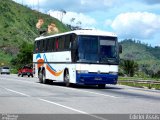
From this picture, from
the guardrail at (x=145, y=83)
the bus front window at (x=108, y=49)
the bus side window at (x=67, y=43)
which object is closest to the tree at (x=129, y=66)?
the guardrail at (x=145, y=83)

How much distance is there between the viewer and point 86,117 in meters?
13.2

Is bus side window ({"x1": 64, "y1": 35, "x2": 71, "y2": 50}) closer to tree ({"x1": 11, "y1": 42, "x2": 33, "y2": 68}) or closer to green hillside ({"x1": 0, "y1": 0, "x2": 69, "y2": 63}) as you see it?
tree ({"x1": 11, "y1": 42, "x2": 33, "y2": 68})

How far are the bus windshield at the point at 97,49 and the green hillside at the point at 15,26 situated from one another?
85.6 m

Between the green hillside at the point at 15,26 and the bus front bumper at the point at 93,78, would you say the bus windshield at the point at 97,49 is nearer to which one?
the bus front bumper at the point at 93,78

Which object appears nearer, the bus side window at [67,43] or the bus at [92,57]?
the bus at [92,57]

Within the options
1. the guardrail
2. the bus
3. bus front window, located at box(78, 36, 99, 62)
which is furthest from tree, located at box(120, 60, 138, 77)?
bus front window, located at box(78, 36, 99, 62)

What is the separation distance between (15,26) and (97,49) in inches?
4326

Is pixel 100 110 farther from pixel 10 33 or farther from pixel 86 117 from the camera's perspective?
pixel 10 33

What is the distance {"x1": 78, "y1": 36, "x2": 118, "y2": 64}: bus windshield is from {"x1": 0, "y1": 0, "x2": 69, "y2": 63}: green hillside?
85643 mm

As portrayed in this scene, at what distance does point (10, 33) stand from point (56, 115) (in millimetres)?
116284

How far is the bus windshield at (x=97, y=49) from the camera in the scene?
90.6 ft

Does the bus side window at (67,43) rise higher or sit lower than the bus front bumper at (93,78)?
higher

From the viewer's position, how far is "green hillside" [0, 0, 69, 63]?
400 feet

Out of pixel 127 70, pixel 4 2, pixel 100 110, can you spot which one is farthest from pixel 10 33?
pixel 100 110
